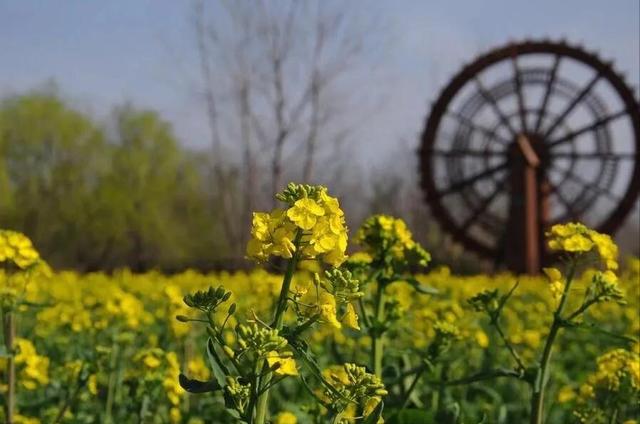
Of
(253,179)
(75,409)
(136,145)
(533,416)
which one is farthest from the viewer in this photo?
(136,145)

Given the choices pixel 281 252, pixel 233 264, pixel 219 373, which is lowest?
pixel 233 264

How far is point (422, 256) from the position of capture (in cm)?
251

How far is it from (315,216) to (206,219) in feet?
125

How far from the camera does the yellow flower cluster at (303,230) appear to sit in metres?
1.43

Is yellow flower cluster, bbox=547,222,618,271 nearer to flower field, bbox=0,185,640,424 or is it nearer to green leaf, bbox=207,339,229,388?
flower field, bbox=0,185,640,424

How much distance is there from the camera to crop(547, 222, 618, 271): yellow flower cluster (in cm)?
210

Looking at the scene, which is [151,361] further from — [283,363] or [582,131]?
[582,131]

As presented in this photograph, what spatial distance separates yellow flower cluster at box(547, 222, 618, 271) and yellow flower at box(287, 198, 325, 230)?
840 mm

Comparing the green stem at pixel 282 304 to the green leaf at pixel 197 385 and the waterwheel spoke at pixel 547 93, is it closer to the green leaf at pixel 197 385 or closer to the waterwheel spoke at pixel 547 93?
the green leaf at pixel 197 385

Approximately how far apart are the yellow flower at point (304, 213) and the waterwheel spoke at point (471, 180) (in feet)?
57.5

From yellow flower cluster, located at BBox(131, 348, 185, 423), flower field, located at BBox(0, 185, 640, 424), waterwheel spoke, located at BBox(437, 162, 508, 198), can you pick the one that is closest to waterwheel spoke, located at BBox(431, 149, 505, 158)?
waterwheel spoke, located at BBox(437, 162, 508, 198)

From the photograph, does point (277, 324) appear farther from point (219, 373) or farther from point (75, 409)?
point (75, 409)

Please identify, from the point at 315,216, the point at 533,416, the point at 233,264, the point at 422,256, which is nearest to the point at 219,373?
the point at 315,216

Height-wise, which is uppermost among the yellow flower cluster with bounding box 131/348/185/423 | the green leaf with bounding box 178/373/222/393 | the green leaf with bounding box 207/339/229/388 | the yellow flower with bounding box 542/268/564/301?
the yellow flower with bounding box 542/268/564/301
